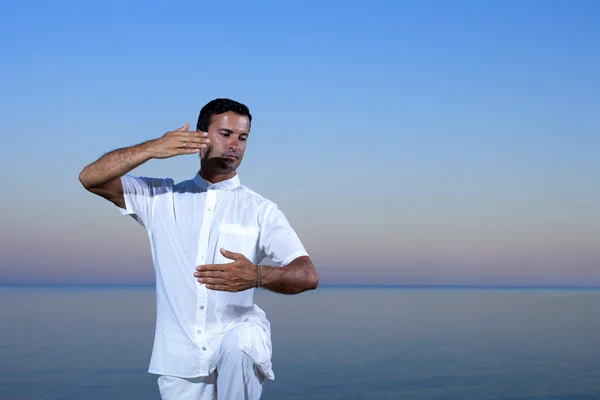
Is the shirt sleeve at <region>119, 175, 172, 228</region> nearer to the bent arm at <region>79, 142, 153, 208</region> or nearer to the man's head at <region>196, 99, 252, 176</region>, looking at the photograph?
the bent arm at <region>79, 142, 153, 208</region>

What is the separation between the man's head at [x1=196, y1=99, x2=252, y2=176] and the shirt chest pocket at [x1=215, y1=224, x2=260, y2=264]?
349mm

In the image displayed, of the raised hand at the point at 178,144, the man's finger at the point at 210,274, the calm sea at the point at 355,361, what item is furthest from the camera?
the calm sea at the point at 355,361

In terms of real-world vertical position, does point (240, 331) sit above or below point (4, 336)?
above

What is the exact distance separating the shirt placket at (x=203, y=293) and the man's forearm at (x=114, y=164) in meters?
0.54

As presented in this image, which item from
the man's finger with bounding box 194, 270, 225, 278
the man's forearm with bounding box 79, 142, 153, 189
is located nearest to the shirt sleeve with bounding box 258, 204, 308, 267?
the man's finger with bounding box 194, 270, 225, 278

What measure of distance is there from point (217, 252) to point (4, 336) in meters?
14.6

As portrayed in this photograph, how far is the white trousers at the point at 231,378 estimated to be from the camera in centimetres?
417

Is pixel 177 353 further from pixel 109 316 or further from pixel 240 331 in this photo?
pixel 109 316

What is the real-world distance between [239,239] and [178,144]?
682 mm

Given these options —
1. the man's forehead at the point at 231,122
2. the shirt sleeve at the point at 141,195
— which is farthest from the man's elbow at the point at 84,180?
the man's forehead at the point at 231,122

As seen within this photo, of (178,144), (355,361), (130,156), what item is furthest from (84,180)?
(355,361)

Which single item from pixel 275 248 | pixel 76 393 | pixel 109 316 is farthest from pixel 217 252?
pixel 109 316

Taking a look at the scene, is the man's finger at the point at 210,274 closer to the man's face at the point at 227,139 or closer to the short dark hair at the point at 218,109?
the man's face at the point at 227,139

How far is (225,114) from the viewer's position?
457 centimetres
